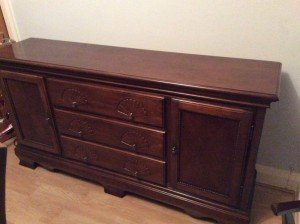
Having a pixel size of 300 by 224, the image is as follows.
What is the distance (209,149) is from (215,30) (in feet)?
2.00

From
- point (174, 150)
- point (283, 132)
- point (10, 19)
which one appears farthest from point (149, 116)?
point (10, 19)

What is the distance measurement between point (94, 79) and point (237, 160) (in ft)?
2.47

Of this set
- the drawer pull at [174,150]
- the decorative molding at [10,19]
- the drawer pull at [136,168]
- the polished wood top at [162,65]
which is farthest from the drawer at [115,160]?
the decorative molding at [10,19]

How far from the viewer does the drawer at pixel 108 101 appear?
123cm

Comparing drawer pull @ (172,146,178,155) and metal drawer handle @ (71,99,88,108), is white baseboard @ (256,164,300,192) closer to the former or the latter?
drawer pull @ (172,146,178,155)

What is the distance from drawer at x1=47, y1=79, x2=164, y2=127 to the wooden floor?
540 millimetres

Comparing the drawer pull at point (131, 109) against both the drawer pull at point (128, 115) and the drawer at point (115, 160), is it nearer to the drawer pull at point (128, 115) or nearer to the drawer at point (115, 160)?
the drawer pull at point (128, 115)

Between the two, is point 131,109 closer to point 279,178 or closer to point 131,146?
point 131,146

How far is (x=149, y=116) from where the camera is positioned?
1.25 m

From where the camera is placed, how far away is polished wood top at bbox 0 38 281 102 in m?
1.08

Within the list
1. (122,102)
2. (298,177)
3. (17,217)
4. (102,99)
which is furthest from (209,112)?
(17,217)

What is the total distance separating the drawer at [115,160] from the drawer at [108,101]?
0.73ft

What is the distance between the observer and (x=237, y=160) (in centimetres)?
117

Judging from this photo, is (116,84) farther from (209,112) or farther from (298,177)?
(298,177)
